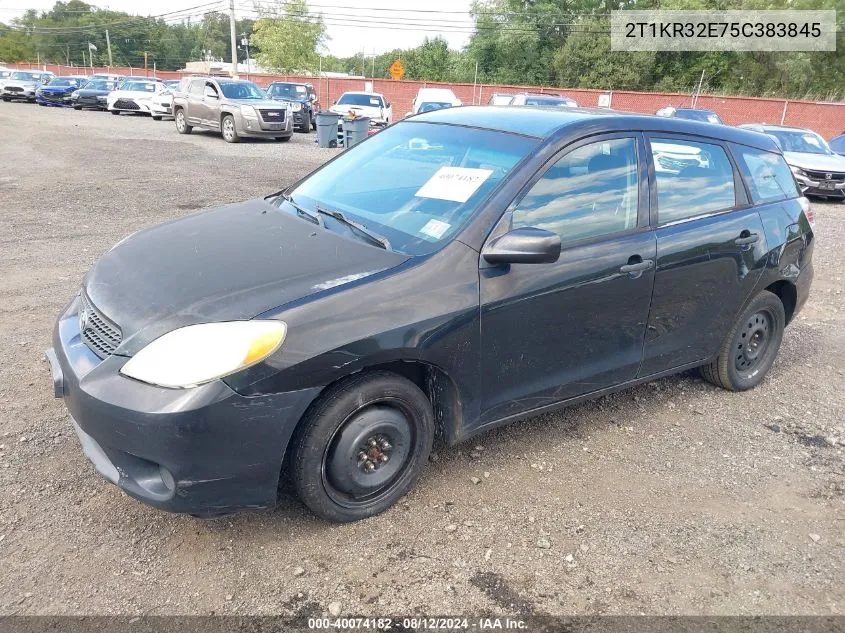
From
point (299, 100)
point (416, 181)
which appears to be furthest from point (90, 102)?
point (416, 181)

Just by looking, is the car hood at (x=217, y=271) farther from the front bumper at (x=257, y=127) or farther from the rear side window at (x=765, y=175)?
the front bumper at (x=257, y=127)

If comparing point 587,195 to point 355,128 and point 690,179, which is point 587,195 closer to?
point 690,179

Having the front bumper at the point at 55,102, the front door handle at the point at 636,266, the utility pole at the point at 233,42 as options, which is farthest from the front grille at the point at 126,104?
the front door handle at the point at 636,266

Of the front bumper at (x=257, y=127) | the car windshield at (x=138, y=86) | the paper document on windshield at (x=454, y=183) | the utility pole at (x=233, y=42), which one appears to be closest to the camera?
the paper document on windshield at (x=454, y=183)

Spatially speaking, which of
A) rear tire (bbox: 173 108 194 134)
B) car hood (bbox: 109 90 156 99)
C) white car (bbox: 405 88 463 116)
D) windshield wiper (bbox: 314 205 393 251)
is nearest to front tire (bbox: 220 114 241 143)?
rear tire (bbox: 173 108 194 134)

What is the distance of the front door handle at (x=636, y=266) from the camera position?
334 cm

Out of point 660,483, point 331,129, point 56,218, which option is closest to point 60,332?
point 660,483

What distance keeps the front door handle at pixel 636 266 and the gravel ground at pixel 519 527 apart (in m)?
1.01

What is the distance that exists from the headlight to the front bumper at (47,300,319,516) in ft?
0.14

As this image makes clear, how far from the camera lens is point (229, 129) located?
18.9m

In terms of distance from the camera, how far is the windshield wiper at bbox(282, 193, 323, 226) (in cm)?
334

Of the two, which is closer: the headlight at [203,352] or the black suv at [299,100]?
the headlight at [203,352]

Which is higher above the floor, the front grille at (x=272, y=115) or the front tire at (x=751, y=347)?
the front grille at (x=272, y=115)

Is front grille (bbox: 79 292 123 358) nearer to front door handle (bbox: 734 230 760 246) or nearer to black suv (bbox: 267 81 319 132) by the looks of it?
front door handle (bbox: 734 230 760 246)
